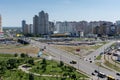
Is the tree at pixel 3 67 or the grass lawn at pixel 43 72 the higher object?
the tree at pixel 3 67

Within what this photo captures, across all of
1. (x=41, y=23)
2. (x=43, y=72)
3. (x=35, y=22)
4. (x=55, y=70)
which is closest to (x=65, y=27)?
(x=41, y=23)

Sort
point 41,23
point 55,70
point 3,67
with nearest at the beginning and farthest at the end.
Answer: point 3,67
point 55,70
point 41,23

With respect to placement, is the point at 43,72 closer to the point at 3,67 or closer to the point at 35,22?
the point at 3,67

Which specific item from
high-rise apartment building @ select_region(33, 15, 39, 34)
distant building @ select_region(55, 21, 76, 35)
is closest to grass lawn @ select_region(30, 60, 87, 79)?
high-rise apartment building @ select_region(33, 15, 39, 34)

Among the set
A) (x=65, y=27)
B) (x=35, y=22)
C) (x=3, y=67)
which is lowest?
(x=3, y=67)

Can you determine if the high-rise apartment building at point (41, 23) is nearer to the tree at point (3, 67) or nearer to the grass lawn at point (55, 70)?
the grass lawn at point (55, 70)

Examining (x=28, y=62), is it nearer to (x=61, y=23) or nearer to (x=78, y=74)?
(x=78, y=74)

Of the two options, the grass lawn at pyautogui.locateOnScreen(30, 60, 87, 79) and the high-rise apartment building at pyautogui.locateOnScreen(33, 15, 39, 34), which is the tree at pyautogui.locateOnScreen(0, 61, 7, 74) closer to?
the grass lawn at pyautogui.locateOnScreen(30, 60, 87, 79)

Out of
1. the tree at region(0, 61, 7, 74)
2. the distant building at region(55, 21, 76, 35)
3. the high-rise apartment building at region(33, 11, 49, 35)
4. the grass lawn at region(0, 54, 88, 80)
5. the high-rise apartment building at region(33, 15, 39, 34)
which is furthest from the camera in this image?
the distant building at region(55, 21, 76, 35)

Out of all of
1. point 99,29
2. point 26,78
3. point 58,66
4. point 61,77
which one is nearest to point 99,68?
point 58,66

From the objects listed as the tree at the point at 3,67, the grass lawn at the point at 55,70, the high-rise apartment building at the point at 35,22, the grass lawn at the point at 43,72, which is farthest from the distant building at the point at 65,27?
the tree at the point at 3,67

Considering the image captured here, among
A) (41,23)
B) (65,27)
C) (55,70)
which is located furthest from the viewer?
(65,27)

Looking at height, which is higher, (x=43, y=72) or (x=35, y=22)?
(x=35, y=22)
